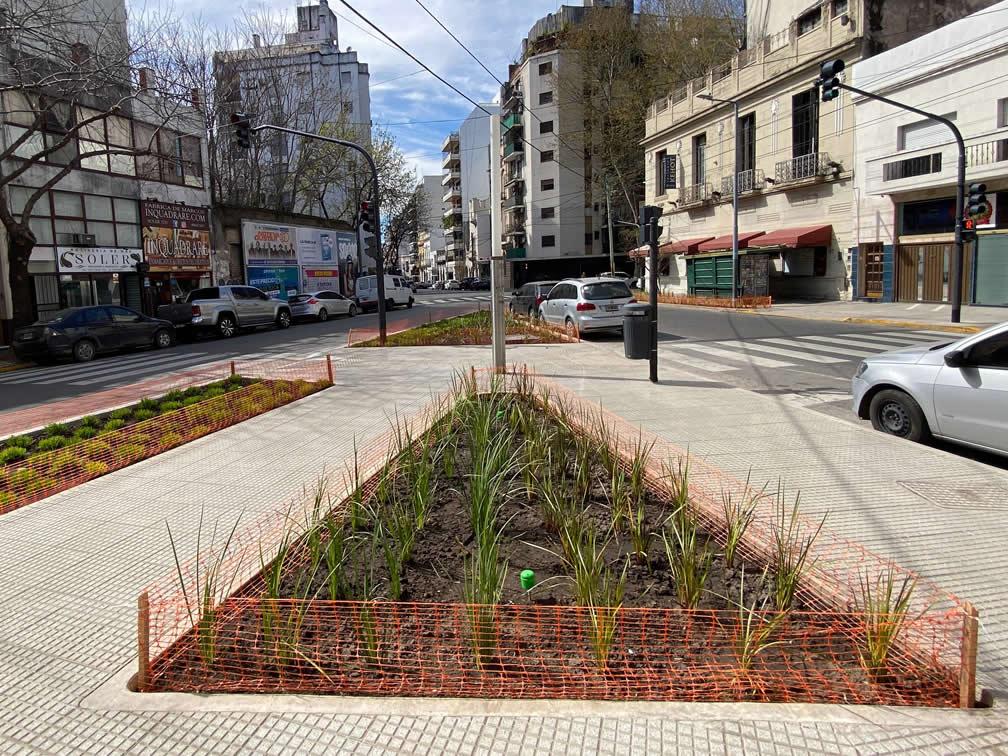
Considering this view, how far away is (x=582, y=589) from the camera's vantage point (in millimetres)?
3527

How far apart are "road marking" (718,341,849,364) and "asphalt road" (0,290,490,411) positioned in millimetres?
10006

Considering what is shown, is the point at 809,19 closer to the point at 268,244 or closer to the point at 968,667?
the point at 268,244

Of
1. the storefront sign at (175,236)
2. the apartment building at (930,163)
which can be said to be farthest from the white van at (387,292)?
the apartment building at (930,163)

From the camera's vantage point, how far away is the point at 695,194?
42469 millimetres

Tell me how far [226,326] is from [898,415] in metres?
22.4

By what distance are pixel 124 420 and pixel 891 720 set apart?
8825 millimetres

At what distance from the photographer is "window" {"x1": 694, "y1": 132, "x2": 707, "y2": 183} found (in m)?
42.0

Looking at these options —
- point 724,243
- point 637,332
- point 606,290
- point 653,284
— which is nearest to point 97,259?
point 606,290

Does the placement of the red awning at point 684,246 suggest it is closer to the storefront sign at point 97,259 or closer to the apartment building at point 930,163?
the apartment building at point 930,163

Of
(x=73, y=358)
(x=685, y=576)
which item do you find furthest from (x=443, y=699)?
(x=73, y=358)

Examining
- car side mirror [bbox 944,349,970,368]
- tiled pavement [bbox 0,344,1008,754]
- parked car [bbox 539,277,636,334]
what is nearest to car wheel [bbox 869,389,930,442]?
tiled pavement [bbox 0,344,1008,754]

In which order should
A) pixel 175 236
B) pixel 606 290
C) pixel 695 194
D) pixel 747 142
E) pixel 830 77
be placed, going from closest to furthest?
pixel 830 77
pixel 606 290
pixel 175 236
pixel 747 142
pixel 695 194

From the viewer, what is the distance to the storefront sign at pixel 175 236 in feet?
95.3

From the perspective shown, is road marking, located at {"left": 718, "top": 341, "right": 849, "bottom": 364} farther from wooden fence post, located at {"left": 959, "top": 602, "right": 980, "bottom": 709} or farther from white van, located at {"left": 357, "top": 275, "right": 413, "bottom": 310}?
white van, located at {"left": 357, "top": 275, "right": 413, "bottom": 310}
